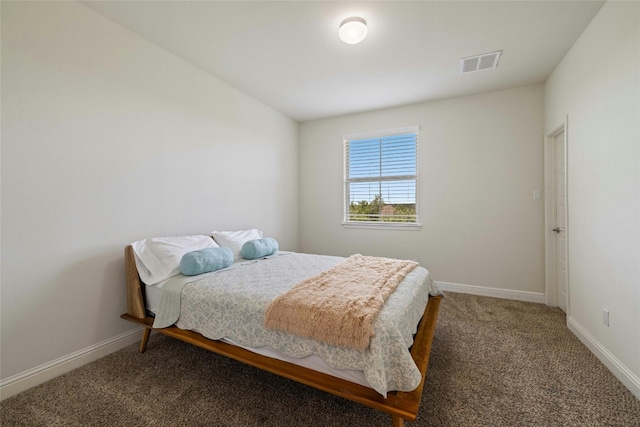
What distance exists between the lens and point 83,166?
6.60ft

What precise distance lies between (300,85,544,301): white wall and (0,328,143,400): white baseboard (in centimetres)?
304

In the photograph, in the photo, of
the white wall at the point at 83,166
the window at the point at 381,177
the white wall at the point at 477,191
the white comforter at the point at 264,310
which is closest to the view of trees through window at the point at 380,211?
the window at the point at 381,177

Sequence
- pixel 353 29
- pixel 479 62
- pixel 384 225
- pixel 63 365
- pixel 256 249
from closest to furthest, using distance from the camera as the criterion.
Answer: pixel 63 365 < pixel 353 29 < pixel 479 62 < pixel 256 249 < pixel 384 225

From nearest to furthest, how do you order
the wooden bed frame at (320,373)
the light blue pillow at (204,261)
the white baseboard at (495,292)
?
the wooden bed frame at (320,373) → the light blue pillow at (204,261) → the white baseboard at (495,292)

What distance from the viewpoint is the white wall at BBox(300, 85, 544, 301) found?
3248mm

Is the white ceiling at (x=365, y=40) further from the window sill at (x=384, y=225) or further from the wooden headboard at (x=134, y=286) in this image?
the wooden headboard at (x=134, y=286)

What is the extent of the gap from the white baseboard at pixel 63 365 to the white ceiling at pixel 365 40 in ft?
8.61

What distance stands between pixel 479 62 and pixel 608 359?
9.01 feet

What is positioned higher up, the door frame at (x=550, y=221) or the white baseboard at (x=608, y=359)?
the door frame at (x=550, y=221)

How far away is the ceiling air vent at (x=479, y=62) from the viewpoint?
260cm

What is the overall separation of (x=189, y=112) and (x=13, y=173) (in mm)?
1479

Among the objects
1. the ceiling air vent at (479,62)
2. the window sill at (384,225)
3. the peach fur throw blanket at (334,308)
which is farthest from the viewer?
the window sill at (384,225)

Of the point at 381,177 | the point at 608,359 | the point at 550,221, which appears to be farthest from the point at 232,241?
the point at 550,221

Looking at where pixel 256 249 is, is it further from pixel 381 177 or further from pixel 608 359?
pixel 608 359
